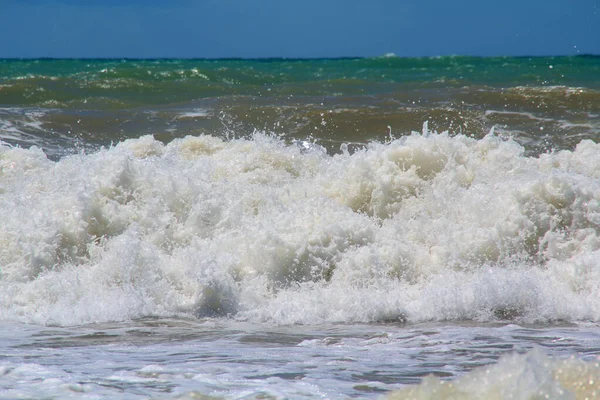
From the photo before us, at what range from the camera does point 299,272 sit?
6.94m

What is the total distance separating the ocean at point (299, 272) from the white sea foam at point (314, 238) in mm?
19

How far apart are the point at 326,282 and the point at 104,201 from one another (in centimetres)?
258

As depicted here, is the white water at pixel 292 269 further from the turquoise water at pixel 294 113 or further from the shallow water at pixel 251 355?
the turquoise water at pixel 294 113

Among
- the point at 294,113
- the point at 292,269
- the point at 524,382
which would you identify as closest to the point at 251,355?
the point at 292,269

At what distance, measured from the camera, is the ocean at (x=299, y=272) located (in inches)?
167

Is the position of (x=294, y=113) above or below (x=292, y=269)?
above

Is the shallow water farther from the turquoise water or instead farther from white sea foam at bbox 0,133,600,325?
the turquoise water

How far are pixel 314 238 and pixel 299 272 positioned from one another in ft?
1.18

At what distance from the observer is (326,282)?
268 inches

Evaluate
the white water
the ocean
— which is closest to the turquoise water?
the ocean

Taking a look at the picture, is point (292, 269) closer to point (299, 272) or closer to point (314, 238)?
point (299, 272)

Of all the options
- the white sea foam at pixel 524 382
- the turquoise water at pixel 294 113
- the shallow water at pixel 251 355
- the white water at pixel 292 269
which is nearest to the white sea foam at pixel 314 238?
the white water at pixel 292 269

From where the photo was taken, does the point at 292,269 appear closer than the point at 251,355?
No

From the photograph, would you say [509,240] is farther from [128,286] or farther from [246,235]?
[128,286]
